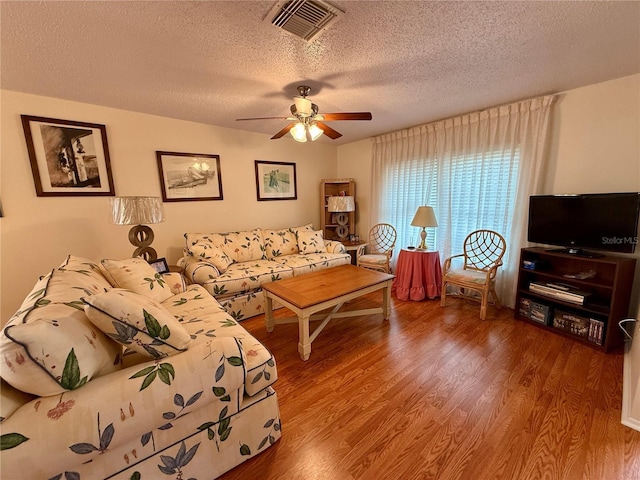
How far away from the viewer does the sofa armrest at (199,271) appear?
102 inches

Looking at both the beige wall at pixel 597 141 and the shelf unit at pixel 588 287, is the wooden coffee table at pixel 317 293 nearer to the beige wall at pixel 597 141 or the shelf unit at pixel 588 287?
the shelf unit at pixel 588 287

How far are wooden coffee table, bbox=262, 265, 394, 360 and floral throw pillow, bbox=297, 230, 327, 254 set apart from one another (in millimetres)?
893

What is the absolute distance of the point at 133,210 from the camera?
228 centimetres

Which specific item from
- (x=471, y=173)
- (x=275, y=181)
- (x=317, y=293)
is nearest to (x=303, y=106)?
(x=317, y=293)

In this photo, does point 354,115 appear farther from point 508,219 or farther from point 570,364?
point 570,364

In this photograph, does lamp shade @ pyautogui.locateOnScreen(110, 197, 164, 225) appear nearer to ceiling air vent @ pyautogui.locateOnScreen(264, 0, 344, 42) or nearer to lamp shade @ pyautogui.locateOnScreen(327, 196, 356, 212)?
ceiling air vent @ pyautogui.locateOnScreen(264, 0, 344, 42)

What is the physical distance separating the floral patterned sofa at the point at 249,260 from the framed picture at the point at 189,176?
0.54m

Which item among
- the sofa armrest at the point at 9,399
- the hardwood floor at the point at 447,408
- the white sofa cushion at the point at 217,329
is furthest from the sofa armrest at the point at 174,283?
the sofa armrest at the point at 9,399

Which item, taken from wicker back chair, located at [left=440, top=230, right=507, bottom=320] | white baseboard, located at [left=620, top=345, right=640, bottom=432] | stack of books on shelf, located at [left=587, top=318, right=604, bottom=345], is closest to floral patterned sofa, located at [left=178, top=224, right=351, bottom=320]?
wicker back chair, located at [left=440, top=230, right=507, bottom=320]

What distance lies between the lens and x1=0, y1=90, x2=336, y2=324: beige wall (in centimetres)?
227

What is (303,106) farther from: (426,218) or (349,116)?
(426,218)

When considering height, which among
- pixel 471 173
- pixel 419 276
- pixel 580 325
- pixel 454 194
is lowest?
pixel 580 325

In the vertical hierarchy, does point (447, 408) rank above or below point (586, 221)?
below

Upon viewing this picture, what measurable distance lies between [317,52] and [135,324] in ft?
6.20
